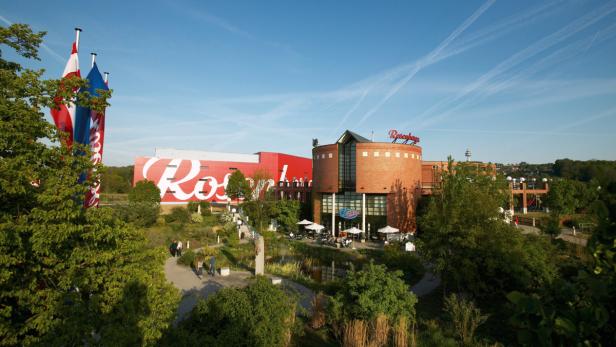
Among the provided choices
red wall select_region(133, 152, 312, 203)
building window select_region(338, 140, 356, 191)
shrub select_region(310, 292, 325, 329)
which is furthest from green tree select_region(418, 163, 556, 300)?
red wall select_region(133, 152, 312, 203)

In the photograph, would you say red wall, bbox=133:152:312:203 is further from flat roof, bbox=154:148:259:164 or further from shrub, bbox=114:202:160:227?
shrub, bbox=114:202:160:227

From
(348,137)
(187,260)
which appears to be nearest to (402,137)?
(348,137)

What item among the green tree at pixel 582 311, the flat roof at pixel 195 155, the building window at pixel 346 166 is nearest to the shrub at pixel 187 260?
the building window at pixel 346 166

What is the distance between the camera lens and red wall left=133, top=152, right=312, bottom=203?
1940 inches

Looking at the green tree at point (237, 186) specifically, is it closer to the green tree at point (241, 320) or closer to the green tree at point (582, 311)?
the green tree at point (241, 320)

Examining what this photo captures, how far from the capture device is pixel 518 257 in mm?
12797

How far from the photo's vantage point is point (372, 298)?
10.2 m

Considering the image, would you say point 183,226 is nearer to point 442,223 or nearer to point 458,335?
point 442,223

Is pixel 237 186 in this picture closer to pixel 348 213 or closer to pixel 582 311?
pixel 348 213

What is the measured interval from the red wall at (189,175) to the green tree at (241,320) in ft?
131

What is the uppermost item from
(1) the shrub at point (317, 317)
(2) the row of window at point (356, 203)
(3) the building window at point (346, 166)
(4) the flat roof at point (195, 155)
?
(4) the flat roof at point (195, 155)

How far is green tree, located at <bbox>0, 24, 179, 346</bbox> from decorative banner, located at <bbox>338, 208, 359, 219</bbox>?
27.7 m

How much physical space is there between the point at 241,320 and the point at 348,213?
86.7 feet

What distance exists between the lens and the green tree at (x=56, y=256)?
5.94 metres
